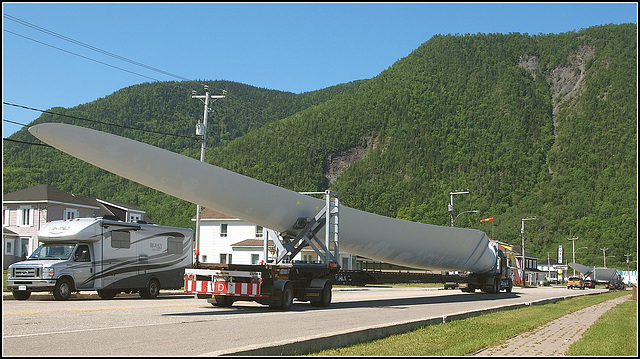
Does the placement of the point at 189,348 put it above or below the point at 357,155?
below

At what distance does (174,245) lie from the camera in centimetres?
2747

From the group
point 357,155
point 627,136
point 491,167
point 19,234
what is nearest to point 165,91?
point 357,155

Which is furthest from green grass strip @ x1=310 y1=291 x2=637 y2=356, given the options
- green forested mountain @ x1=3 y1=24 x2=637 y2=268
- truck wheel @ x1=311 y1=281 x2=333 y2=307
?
green forested mountain @ x1=3 y1=24 x2=637 y2=268

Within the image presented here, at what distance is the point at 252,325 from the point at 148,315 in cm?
370

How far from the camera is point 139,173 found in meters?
16.9

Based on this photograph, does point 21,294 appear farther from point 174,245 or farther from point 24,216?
point 24,216

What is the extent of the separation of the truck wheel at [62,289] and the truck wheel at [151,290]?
301 centimetres

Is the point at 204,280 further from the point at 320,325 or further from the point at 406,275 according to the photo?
the point at 406,275

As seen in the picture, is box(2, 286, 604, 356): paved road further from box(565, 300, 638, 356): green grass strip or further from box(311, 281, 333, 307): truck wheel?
box(565, 300, 638, 356): green grass strip

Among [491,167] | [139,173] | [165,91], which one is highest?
[165,91]

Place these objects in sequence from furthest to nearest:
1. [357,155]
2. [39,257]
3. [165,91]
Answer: [357,155] < [165,91] < [39,257]

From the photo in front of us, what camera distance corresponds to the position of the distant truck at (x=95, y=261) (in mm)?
23125

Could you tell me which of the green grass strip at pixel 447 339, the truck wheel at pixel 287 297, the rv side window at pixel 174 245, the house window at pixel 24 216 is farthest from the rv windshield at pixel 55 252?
the house window at pixel 24 216

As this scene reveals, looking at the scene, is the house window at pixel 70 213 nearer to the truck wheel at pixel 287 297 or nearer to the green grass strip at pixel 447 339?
the truck wheel at pixel 287 297
